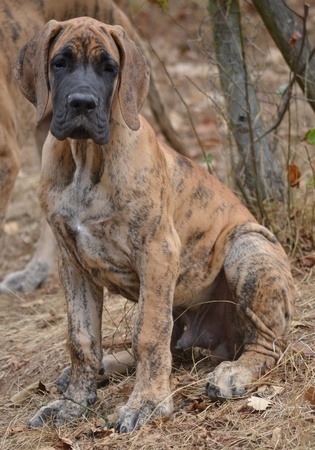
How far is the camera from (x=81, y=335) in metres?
4.59

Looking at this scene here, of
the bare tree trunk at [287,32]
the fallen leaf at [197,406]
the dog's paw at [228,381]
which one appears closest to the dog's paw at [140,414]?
the fallen leaf at [197,406]

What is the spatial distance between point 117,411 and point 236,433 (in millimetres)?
577

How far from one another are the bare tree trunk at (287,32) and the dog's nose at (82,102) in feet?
6.98

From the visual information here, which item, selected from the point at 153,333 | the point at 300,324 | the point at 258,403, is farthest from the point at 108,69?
the point at 300,324

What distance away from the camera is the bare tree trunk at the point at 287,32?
5.90 metres

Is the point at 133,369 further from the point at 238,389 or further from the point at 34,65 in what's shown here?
the point at 34,65

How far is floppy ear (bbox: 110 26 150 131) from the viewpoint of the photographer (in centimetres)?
423

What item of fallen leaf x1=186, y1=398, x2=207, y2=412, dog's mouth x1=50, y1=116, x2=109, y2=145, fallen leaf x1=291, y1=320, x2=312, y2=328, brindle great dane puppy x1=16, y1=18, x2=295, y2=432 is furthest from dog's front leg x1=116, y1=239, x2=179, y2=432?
fallen leaf x1=291, y1=320, x2=312, y2=328

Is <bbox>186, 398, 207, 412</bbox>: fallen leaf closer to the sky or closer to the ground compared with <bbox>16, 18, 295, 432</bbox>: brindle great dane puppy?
closer to the ground

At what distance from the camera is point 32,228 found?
840 cm

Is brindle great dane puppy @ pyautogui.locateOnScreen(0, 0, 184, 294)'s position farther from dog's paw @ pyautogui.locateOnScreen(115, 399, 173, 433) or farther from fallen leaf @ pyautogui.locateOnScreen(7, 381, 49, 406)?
dog's paw @ pyautogui.locateOnScreen(115, 399, 173, 433)

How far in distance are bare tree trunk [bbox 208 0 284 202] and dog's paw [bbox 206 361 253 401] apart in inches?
73.1

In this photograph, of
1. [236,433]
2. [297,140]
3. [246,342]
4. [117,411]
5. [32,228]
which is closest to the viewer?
[236,433]

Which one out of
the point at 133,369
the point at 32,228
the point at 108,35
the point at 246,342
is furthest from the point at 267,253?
the point at 32,228
